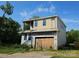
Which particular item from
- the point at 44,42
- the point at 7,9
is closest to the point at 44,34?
the point at 44,42

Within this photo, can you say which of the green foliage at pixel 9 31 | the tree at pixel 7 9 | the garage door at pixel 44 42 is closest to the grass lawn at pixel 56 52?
the garage door at pixel 44 42

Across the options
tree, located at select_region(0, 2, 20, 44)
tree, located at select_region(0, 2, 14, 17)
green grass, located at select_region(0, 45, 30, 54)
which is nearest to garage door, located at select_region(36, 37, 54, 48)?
green grass, located at select_region(0, 45, 30, 54)

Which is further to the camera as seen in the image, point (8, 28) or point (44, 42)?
point (8, 28)

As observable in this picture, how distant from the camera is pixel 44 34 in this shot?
999 inches

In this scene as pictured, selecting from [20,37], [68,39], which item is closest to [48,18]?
[20,37]

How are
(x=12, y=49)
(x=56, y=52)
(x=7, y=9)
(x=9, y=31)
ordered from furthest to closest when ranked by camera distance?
(x=7, y=9)
(x=9, y=31)
(x=12, y=49)
(x=56, y=52)

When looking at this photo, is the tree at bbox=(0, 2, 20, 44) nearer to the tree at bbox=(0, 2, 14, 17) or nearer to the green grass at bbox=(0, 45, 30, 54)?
the tree at bbox=(0, 2, 14, 17)

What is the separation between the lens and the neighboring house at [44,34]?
2475 cm

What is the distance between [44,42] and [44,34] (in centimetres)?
111

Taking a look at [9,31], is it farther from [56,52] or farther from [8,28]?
[56,52]

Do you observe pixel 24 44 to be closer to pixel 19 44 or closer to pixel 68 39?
pixel 19 44

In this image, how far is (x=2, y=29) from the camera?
30.6 meters

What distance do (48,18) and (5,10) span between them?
13140 millimetres

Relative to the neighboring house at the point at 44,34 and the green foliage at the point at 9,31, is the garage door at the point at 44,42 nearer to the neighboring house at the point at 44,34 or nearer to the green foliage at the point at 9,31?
the neighboring house at the point at 44,34
